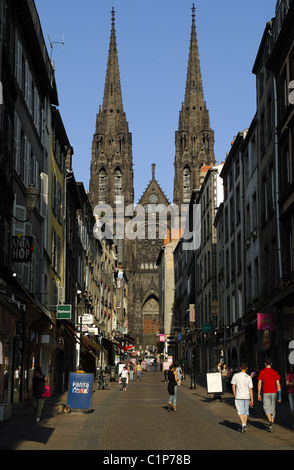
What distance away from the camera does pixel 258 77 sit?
33.6m

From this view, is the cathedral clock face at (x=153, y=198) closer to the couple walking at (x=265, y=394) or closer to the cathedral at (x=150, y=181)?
the cathedral at (x=150, y=181)

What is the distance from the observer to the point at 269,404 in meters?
16.0

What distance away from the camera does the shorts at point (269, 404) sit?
15.9 m

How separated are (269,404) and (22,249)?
830 centimetres

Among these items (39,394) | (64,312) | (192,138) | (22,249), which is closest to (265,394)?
(39,394)

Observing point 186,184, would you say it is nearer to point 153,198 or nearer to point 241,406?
point 153,198

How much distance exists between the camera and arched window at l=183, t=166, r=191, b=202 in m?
120

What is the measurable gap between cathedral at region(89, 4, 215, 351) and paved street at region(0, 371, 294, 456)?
9731 centimetres

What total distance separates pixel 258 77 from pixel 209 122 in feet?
295

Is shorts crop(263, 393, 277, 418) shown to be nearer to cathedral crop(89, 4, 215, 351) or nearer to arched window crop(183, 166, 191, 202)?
cathedral crop(89, 4, 215, 351)

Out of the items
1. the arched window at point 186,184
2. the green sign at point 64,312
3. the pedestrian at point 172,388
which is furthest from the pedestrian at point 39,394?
the arched window at point 186,184
